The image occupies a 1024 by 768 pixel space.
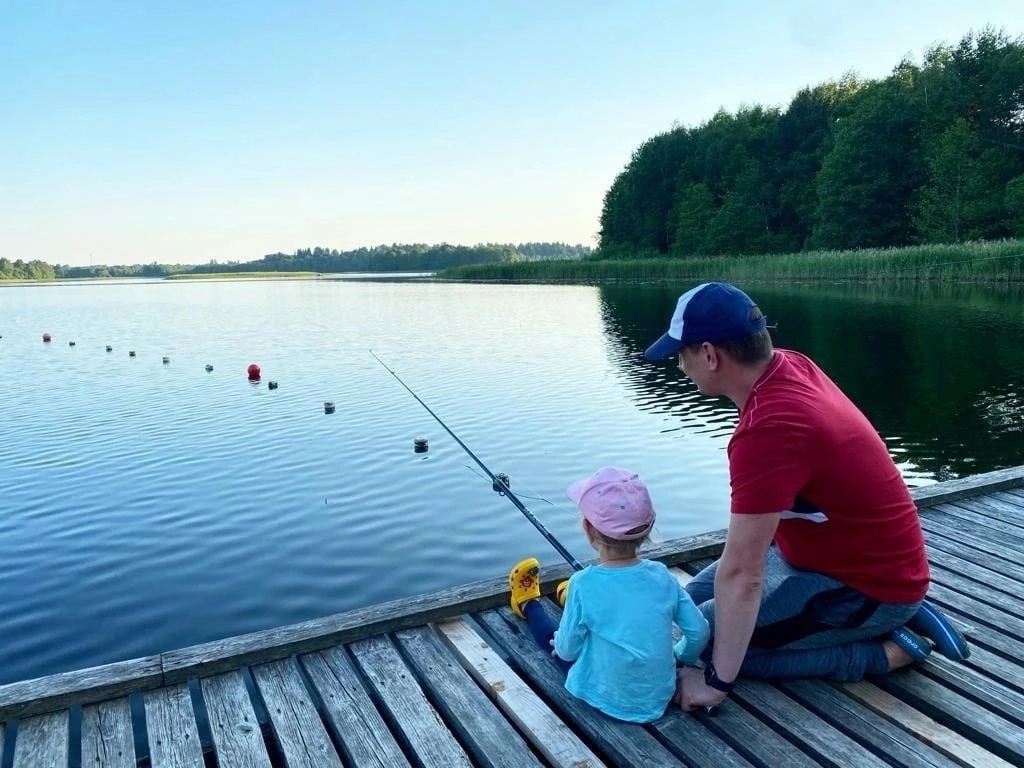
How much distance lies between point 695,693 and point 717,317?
147 cm

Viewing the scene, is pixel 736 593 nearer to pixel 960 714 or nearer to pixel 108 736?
pixel 960 714

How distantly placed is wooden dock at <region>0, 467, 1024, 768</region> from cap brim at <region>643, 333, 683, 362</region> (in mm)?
1433

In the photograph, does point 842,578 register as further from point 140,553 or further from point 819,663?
point 140,553

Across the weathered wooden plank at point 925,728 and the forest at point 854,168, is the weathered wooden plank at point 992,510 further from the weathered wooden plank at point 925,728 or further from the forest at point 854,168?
the forest at point 854,168

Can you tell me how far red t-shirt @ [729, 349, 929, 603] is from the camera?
2.55 metres

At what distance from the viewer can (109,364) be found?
21.1m

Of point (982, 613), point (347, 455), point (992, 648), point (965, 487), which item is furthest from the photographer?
point (347, 455)

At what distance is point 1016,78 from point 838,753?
180ft

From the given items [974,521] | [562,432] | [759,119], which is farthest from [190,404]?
[759,119]

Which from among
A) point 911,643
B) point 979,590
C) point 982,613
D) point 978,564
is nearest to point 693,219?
point 978,564

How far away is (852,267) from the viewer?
37375 millimetres

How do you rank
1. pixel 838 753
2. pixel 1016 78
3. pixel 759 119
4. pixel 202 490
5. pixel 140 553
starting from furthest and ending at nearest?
pixel 759 119 < pixel 1016 78 < pixel 202 490 < pixel 140 553 < pixel 838 753

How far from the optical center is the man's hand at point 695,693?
2.81 meters

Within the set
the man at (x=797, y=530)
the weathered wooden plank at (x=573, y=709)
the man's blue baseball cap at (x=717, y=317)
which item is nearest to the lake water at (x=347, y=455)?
the weathered wooden plank at (x=573, y=709)
